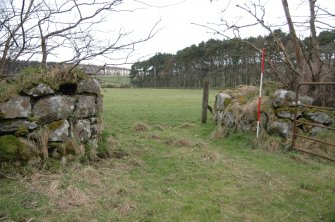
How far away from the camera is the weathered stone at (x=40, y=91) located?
5.01m

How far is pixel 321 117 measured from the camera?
24.9 feet

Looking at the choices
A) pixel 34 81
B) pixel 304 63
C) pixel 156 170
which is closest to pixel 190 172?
pixel 156 170

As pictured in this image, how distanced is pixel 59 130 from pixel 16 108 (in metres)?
0.77

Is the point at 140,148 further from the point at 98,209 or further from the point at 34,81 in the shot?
the point at 98,209

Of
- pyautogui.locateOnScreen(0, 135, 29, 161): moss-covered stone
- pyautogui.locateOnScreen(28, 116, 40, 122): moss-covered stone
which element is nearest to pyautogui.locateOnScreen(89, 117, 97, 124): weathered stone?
pyautogui.locateOnScreen(28, 116, 40, 122): moss-covered stone

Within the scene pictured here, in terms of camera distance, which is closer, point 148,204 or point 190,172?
point 148,204

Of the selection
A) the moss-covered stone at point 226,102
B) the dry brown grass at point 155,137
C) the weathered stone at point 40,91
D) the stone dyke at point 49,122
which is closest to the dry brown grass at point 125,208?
A: the stone dyke at point 49,122

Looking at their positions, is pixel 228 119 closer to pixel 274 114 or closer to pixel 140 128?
pixel 274 114

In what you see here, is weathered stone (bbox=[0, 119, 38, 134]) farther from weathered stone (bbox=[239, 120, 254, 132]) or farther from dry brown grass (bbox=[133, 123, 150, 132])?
weathered stone (bbox=[239, 120, 254, 132])

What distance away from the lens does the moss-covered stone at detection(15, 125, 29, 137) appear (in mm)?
4735

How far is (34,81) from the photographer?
511 cm

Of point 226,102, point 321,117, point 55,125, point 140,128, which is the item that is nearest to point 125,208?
point 55,125

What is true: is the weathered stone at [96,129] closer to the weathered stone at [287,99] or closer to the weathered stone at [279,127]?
the weathered stone at [279,127]

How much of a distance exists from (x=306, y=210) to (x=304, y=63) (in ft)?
19.9
